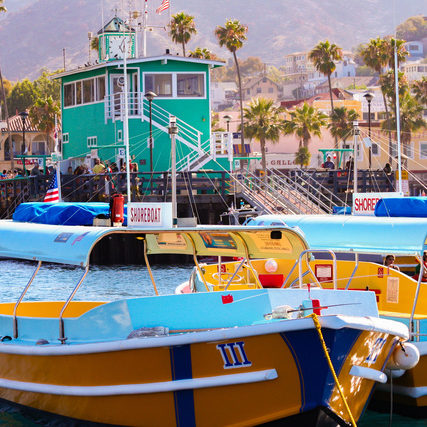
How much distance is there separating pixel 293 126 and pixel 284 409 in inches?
2464

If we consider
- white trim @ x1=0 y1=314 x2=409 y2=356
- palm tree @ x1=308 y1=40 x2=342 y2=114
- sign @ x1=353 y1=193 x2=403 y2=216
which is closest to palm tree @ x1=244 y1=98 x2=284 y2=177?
palm tree @ x1=308 y1=40 x2=342 y2=114

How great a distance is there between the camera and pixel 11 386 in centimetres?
1416

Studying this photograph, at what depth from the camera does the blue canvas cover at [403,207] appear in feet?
52.9

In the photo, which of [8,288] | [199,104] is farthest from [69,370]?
[199,104]

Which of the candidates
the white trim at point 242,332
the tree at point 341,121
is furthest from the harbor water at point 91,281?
the tree at point 341,121

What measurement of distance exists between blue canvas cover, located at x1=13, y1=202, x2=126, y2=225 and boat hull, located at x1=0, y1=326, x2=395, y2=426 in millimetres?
3296

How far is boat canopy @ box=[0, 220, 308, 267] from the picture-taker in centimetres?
1323

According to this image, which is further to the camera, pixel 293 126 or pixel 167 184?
pixel 293 126

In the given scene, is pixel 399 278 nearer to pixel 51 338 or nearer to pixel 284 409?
pixel 284 409

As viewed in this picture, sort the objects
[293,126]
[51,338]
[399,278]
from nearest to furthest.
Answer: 1. [51,338]
2. [399,278]
3. [293,126]

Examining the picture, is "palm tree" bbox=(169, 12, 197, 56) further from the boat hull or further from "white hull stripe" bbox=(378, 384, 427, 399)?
the boat hull

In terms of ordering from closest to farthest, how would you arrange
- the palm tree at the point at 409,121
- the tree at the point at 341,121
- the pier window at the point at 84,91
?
the pier window at the point at 84,91
the tree at the point at 341,121
the palm tree at the point at 409,121

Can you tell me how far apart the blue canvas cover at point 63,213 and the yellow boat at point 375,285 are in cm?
247

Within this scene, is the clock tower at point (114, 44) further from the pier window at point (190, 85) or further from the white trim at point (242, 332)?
the white trim at point (242, 332)
